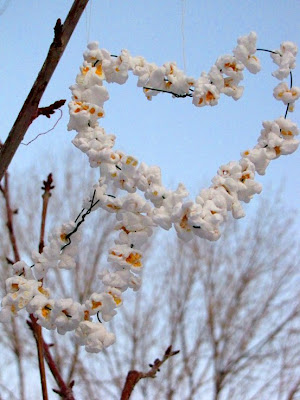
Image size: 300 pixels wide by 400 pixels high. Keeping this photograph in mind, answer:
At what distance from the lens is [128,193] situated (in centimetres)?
79

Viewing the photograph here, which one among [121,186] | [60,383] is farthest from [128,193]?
[60,383]

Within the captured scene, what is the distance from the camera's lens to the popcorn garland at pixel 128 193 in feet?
2.48

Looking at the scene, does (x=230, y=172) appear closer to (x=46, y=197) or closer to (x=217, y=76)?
(x=217, y=76)

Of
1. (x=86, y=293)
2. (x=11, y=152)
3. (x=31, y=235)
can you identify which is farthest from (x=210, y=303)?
(x=11, y=152)

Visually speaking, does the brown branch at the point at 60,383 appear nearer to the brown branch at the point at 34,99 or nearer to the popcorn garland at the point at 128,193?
the popcorn garland at the point at 128,193

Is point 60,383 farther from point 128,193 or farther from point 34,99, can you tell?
point 34,99

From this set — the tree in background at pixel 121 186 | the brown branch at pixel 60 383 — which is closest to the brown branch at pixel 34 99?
the tree in background at pixel 121 186

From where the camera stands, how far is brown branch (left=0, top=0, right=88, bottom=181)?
0.77m

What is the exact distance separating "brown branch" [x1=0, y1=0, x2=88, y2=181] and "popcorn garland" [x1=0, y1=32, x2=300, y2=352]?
6 centimetres

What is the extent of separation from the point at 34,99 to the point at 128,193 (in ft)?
0.64

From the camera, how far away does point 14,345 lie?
463cm

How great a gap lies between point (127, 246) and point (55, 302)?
0.44 ft

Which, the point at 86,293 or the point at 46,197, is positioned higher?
the point at 86,293

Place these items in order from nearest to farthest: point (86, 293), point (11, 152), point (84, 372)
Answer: point (11, 152) < point (84, 372) < point (86, 293)
